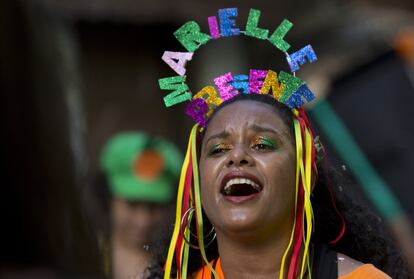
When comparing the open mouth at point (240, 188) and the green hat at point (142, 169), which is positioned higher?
the open mouth at point (240, 188)

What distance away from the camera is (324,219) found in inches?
172

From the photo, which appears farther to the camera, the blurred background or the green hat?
the blurred background

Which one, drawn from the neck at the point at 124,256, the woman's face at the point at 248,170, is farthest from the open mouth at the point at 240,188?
the neck at the point at 124,256

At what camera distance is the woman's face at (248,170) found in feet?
12.9

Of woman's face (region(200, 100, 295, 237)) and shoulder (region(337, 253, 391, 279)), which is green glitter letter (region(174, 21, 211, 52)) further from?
shoulder (region(337, 253, 391, 279))

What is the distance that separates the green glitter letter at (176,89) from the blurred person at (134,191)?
217 centimetres

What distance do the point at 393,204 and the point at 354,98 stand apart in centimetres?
91

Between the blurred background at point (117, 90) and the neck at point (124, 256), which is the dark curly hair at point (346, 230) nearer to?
the blurred background at point (117, 90)

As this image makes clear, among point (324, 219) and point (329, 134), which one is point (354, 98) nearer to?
point (329, 134)

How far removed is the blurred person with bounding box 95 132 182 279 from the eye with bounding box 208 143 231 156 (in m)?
2.27

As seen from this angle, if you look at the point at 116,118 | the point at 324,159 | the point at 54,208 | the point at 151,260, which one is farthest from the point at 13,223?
the point at 324,159

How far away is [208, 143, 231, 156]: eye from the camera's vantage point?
414 cm

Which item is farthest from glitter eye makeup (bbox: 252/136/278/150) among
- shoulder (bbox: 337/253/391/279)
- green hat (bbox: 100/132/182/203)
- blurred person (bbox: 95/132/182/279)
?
green hat (bbox: 100/132/182/203)

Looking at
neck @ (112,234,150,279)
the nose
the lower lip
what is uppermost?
the nose
